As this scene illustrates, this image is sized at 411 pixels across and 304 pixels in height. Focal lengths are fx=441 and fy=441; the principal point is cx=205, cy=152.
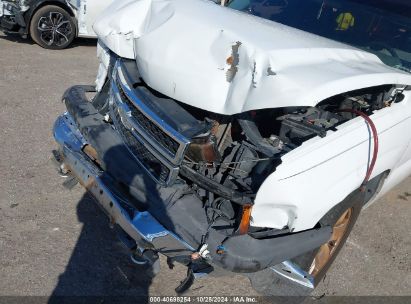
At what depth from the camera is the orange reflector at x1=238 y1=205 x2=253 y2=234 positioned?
7.86 ft

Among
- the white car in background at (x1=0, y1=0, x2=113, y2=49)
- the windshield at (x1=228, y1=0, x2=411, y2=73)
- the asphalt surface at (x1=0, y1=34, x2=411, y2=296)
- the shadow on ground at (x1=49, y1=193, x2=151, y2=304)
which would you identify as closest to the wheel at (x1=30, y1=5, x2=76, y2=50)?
the white car in background at (x1=0, y1=0, x2=113, y2=49)

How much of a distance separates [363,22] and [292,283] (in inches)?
90.7

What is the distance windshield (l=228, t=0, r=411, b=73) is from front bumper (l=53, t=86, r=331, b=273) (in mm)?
1792

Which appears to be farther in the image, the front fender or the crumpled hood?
A: the crumpled hood

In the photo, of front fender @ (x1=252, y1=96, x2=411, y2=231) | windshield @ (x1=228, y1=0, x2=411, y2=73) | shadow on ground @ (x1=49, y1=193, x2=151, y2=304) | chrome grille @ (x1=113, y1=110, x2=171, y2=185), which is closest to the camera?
front fender @ (x1=252, y1=96, x2=411, y2=231)

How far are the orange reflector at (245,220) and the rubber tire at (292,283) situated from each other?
1.76 feet

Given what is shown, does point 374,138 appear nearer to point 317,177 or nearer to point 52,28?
point 317,177

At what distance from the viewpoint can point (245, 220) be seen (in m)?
2.42

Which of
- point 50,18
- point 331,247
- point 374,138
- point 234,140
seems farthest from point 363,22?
point 50,18

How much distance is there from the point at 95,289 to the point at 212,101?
1484mm

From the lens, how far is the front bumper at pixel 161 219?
2.43 metres

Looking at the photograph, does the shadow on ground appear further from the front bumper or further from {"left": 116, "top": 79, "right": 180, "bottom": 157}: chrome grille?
{"left": 116, "top": 79, "right": 180, "bottom": 157}: chrome grille

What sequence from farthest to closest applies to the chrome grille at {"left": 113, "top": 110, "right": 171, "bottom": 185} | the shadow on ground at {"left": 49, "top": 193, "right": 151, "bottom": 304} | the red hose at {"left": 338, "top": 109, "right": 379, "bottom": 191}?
the shadow on ground at {"left": 49, "top": 193, "right": 151, "bottom": 304} < the red hose at {"left": 338, "top": 109, "right": 379, "bottom": 191} < the chrome grille at {"left": 113, "top": 110, "right": 171, "bottom": 185}

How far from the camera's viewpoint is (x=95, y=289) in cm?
294
